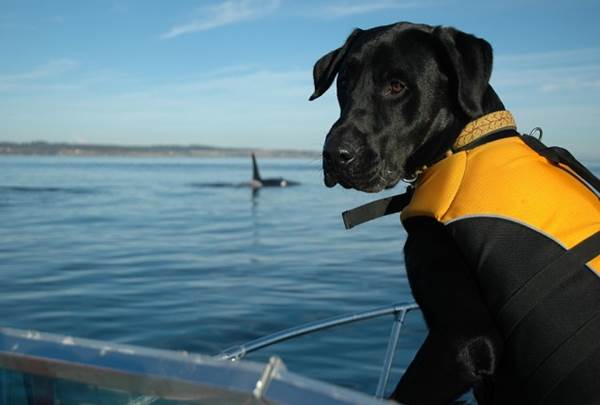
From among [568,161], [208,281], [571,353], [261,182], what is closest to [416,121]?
[568,161]

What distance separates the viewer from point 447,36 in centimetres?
275

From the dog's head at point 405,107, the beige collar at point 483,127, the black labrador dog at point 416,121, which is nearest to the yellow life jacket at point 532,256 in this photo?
the black labrador dog at point 416,121

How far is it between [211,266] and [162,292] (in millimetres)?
2244

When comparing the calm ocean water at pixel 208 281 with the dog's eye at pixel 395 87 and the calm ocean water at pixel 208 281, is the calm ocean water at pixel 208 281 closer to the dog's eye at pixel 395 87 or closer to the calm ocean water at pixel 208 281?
the calm ocean water at pixel 208 281

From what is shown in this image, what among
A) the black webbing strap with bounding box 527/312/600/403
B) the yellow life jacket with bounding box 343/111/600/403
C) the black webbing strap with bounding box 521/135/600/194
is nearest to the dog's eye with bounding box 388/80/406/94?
the yellow life jacket with bounding box 343/111/600/403

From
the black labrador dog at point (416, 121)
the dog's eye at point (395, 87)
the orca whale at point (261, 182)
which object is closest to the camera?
the black labrador dog at point (416, 121)

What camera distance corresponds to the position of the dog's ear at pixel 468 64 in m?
2.60

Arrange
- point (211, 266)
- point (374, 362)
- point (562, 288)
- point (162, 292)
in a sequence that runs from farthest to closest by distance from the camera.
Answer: point (211, 266) → point (162, 292) → point (374, 362) → point (562, 288)

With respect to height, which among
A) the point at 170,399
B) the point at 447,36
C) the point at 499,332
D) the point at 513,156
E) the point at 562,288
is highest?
the point at 447,36

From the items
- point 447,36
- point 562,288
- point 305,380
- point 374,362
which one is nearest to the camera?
point 305,380

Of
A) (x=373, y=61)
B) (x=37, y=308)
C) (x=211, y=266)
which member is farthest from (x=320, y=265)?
(x=373, y=61)

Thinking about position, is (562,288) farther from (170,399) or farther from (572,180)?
(170,399)

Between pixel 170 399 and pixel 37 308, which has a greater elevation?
pixel 170 399

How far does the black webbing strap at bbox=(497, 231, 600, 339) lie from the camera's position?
7.07 feet
